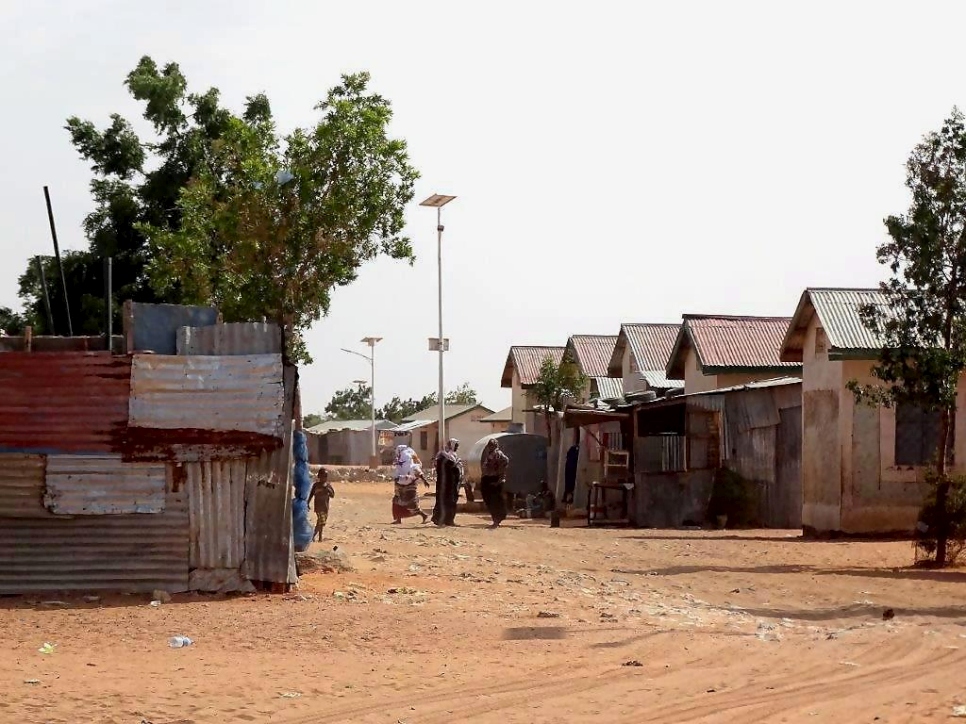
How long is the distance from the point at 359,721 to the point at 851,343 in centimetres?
1641

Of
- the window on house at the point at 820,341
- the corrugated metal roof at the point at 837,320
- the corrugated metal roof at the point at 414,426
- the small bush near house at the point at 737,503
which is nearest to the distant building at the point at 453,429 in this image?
the corrugated metal roof at the point at 414,426

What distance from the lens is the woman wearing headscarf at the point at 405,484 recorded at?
2533 cm

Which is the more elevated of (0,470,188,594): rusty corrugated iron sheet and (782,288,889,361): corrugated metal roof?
(782,288,889,361): corrugated metal roof

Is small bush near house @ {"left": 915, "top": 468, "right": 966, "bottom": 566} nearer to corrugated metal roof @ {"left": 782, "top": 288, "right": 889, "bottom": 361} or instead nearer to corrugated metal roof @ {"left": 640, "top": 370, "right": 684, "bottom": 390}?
corrugated metal roof @ {"left": 782, "top": 288, "right": 889, "bottom": 361}

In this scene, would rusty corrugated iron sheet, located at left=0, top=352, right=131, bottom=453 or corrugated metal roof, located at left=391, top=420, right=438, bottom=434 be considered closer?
rusty corrugated iron sheet, located at left=0, top=352, right=131, bottom=453

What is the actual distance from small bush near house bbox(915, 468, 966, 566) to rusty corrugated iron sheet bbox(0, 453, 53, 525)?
10254 mm

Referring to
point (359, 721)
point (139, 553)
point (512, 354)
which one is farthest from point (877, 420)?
point (512, 354)

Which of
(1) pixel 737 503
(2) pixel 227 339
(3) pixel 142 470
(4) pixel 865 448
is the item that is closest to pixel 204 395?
(2) pixel 227 339

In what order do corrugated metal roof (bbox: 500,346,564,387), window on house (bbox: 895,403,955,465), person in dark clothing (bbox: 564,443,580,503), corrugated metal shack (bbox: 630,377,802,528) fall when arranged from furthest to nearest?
corrugated metal roof (bbox: 500,346,564,387) → person in dark clothing (bbox: 564,443,580,503) → corrugated metal shack (bbox: 630,377,802,528) → window on house (bbox: 895,403,955,465)

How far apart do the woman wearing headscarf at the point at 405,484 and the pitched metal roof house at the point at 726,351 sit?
10.5m

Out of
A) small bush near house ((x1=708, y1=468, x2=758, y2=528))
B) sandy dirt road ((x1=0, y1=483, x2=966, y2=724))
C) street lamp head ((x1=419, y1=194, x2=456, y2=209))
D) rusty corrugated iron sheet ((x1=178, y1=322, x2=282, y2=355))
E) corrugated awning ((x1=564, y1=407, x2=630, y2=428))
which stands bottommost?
sandy dirt road ((x1=0, y1=483, x2=966, y2=724))

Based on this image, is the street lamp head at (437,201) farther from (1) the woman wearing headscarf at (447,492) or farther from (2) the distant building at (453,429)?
(2) the distant building at (453,429)

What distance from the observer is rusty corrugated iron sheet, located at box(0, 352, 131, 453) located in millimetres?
12445

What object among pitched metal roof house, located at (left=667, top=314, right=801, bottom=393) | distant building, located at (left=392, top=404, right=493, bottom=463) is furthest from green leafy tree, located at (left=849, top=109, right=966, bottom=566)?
distant building, located at (left=392, top=404, right=493, bottom=463)
